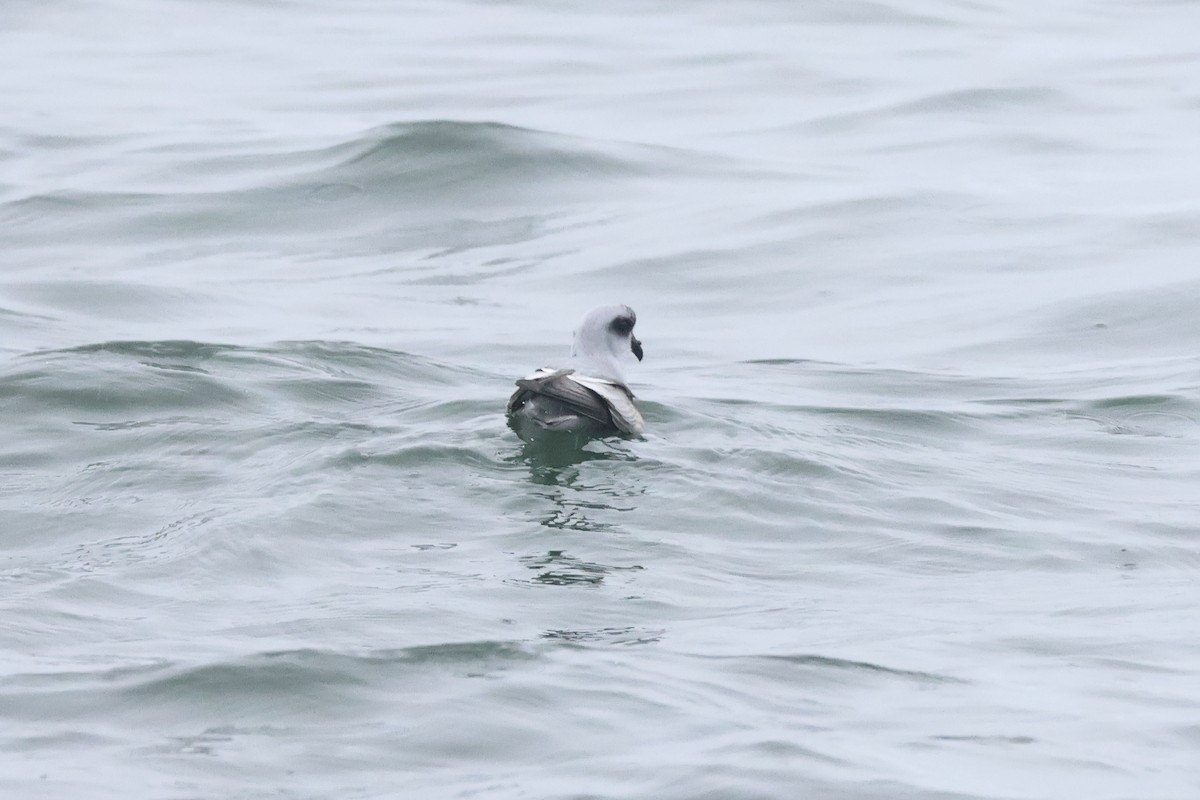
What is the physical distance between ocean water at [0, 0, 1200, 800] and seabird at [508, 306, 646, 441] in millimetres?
147

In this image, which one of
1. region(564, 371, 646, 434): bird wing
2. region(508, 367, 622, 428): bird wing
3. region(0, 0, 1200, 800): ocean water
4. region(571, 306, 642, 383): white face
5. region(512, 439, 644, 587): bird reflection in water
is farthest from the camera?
region(571, 306, 642, 383): white face

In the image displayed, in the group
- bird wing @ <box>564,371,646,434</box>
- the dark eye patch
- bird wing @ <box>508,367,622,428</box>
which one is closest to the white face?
the dark eye patch

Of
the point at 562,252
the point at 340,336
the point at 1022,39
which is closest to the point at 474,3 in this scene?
the point at 1022,39

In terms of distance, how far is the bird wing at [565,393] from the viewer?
1023 centimetres

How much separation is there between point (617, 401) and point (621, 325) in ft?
2.49

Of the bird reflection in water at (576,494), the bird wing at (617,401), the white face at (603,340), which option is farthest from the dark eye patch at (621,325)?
the bird reflection in water at (576,494)

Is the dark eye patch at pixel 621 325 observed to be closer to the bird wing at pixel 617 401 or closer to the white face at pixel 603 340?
the white face at pixel 603 340

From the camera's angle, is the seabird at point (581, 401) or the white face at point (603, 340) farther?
the white face at point (603, 340)

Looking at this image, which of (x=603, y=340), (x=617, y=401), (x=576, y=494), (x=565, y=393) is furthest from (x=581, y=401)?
(x=603, y=340)

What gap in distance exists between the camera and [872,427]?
38.0ft

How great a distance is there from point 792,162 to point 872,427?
850 cm

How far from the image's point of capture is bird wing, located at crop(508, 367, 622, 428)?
33.6 feet

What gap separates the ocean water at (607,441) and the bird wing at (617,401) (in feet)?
0.66

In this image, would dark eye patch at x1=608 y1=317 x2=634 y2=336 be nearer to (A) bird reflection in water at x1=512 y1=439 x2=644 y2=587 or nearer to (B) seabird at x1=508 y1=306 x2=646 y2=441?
(B) seabird at x1=508 y1=306 x2=646 y2=441
